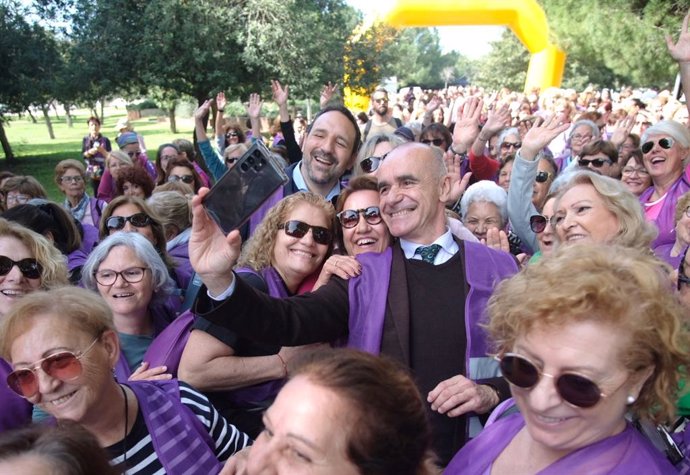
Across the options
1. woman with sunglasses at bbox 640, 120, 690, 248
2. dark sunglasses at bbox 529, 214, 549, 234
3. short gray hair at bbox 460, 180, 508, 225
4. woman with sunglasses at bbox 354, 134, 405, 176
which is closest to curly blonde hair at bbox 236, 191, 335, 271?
dark sunglasses at bbox 529, 214, 549, 234

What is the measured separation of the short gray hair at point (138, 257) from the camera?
3027mm

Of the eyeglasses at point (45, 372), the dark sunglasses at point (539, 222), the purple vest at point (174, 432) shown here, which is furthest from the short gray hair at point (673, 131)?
the eyeglasses at point (45, 372)

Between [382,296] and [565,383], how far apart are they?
39.6 inches

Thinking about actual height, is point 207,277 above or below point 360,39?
below

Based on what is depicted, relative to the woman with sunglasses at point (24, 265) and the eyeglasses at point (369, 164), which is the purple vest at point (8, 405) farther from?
the eyeglasses at point (369, 164)

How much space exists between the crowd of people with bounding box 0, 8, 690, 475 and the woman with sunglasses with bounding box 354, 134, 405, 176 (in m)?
0.03

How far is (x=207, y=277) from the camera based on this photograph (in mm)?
2016

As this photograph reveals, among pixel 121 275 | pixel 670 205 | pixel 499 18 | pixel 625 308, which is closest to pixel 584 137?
pixel 670 205

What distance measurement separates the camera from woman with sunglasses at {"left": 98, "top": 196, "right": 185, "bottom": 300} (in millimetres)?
3838

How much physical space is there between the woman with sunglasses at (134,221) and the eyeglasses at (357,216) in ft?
4.66

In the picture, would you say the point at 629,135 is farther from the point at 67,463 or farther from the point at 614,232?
the point at 67,463

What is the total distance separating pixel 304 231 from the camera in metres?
2.90

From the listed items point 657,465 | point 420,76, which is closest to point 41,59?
point 657,465

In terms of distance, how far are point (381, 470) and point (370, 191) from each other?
6.01 feet
